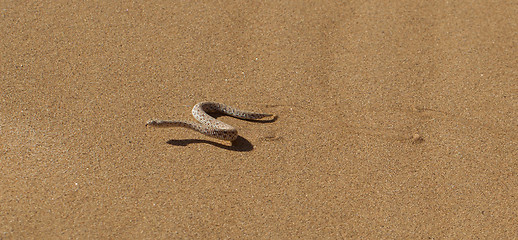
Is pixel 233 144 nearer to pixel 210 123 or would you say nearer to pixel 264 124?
pixel 210 123

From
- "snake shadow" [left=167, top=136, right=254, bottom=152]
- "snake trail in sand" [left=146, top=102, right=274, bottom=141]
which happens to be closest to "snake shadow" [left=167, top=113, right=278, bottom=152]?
"snake shadow" [left=167, top=136, right=254, bottom=152]

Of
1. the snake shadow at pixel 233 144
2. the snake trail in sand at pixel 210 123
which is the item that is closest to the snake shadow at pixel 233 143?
the snake shadow at pixel 233 144

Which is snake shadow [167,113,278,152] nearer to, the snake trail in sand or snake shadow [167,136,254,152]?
snake shadow [167,136,254,152]

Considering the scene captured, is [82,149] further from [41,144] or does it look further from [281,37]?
[281,37]

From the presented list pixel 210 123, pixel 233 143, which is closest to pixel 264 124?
pixel 233 143

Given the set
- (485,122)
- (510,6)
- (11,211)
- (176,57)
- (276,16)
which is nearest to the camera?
(11,211)

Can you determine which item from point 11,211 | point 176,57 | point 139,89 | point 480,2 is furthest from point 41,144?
point 480,2

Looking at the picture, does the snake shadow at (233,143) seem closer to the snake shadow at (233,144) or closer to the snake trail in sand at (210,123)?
the snake shadow at (233,144)
